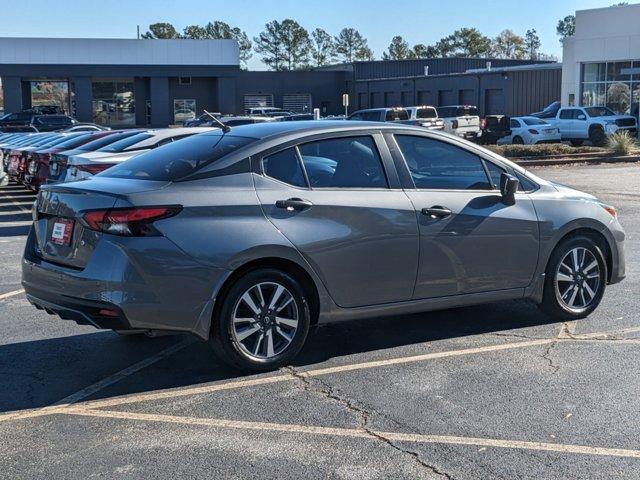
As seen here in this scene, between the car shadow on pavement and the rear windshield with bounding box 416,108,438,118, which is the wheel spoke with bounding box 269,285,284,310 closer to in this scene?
the car shadow on pavement

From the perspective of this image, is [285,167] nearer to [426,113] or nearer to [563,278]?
[563,278]

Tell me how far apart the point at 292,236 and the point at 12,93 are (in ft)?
195

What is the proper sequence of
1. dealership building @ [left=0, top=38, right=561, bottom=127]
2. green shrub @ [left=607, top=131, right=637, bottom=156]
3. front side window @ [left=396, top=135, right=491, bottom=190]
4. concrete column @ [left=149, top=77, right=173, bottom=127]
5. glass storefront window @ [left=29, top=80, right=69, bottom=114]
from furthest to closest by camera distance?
1. glass storefront window @ [left=29, top=80, right=69, bottom=114]
2. concrete column @ [left=149, top=77, right=173, bottom=127]
3. dealership building @ [left=0, top=38, right=561, bottom=127]
4. green shrub @ [left=607, top=131, right=637, bottom=156]
5. front side window @ [left=396, top=135, right=491, bottom=190]

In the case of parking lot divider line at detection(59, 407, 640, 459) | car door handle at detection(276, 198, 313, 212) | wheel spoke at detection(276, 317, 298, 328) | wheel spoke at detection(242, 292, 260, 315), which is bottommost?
parking lot divider line at detection(59, 407, 640, 459)

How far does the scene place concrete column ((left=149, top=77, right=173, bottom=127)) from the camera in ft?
203

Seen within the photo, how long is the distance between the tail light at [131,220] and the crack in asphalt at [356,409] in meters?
1.38

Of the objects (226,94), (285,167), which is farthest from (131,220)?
(226,94)

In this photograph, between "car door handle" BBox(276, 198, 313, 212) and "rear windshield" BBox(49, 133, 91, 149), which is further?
"rear windshield" BBox(49, 133, 91, 149)

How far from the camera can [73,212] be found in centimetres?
531

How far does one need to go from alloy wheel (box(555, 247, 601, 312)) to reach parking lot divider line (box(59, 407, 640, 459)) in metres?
2.54

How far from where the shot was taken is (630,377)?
215 inches

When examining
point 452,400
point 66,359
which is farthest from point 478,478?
point 66,359

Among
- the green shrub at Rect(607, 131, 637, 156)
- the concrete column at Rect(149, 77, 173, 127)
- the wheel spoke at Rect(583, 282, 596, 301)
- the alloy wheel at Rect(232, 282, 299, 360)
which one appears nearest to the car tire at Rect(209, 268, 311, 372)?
the alloy wheel at Rect(232, 282, 299, 360)

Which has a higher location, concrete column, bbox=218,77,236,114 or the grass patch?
concrete column, bbox=218,77,236,114
